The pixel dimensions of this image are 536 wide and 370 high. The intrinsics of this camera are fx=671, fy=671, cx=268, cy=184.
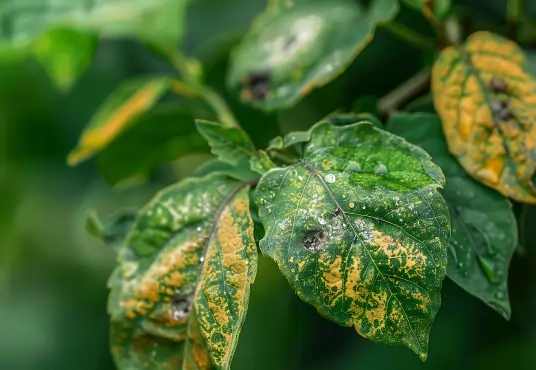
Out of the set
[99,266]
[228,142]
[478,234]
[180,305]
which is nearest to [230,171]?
[228,142]

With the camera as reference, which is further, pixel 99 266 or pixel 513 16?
pixel 99 266

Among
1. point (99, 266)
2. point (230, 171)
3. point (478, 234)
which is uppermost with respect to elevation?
point (230, 171)

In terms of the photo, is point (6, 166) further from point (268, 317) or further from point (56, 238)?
point (268, 317)

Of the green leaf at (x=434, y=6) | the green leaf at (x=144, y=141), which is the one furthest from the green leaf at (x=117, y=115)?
the green leaf at (x=434, y=6)

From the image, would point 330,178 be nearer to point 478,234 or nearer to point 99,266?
point 478,234

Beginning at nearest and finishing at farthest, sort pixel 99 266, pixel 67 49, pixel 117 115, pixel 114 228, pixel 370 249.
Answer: pixel 370 249 → pixel 114 228 → pixel 117 115 → pixel 67 49 → pixel 99 266

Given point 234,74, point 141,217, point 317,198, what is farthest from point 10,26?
point 317,198
